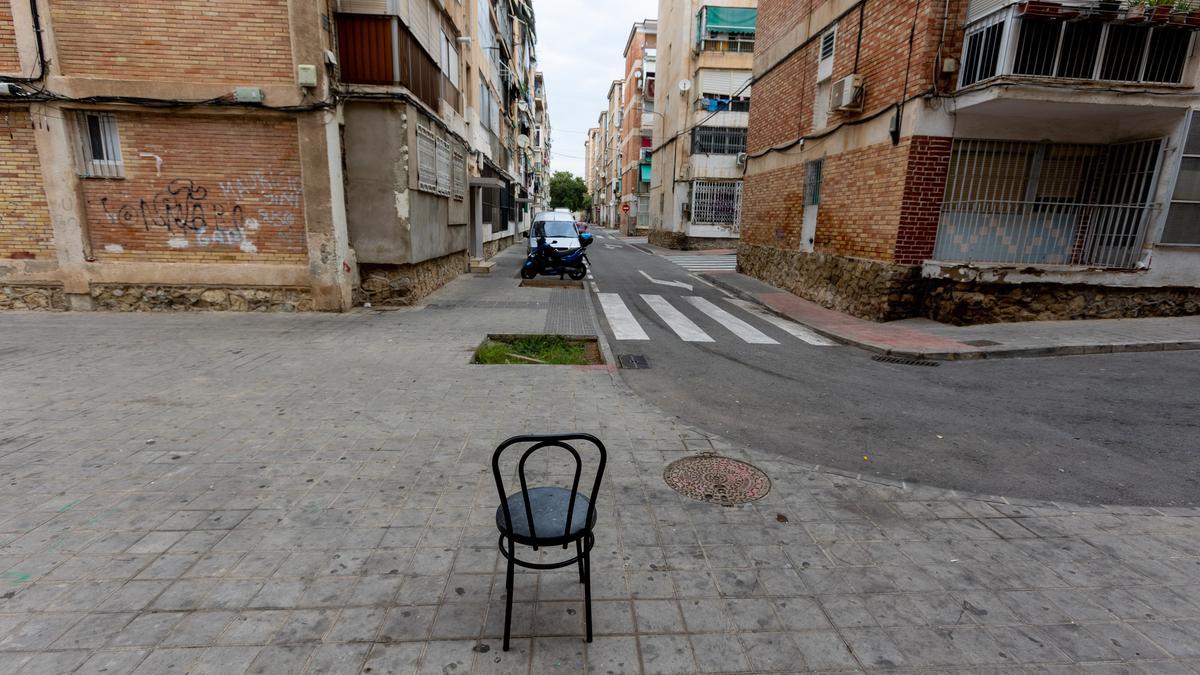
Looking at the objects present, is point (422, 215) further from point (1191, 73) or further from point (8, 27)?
point (1191, 73)

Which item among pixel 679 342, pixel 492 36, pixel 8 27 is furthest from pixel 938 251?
pixel 492 36

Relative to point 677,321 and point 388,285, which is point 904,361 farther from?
point 388,285

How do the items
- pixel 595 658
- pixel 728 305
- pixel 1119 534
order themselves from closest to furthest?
1. pixel 595 658
2. pixel 1119 534
3. pixel 728 305

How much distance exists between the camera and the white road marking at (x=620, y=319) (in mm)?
9215

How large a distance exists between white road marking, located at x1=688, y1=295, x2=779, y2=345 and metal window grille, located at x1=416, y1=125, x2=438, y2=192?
6.71 m

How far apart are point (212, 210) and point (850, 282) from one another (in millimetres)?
12546

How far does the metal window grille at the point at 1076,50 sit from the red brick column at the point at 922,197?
1214 mm

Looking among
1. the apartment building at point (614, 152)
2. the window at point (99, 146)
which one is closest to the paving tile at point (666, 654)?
the window at point (99, 146)

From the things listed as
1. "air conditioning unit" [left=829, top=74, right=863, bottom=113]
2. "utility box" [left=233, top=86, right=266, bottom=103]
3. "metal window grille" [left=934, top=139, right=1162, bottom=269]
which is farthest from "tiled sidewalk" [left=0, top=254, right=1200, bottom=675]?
"air conditioning unit" [left=829, top=74, right=863, bottom=113]

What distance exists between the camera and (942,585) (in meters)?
2.92

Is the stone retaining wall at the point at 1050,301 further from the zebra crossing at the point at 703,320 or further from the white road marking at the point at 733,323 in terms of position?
the white road marking at the point at 733,323

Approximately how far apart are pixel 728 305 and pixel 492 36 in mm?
16914

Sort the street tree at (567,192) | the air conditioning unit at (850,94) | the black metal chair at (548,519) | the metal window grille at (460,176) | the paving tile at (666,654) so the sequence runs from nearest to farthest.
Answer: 1. the black metal chair at (548,519)
2. the paving tile at (666,654)
3. the air conditioning unit at (850,94)
4. the metal window grille at (460,176)
5. the street tree at (567,192)

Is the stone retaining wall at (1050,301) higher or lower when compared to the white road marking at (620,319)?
higher
